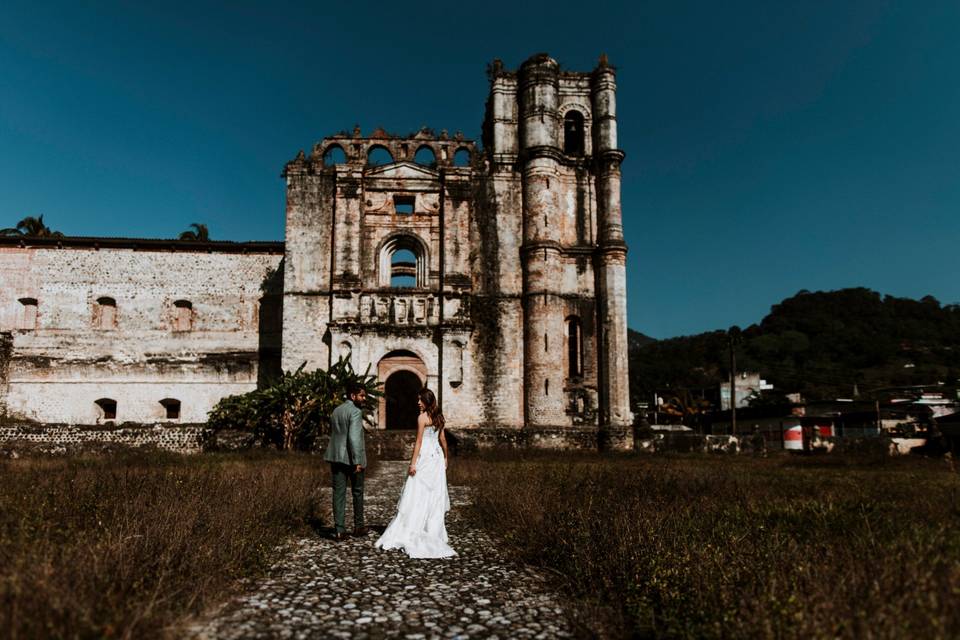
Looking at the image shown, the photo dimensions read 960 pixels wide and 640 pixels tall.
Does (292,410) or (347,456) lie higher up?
(292,410)

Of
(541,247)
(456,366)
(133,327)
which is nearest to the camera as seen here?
(456,366)

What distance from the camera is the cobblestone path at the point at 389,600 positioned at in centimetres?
457

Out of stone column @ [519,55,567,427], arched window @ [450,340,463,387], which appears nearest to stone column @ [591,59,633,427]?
stone column @ [519,55,567,427]

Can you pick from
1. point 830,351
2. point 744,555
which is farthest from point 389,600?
point 830,351

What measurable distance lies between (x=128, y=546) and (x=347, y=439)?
3257 mm

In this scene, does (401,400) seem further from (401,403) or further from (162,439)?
(162,439)

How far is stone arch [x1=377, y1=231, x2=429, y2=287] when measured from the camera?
95.9 ft

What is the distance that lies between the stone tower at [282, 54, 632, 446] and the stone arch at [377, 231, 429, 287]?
0.06 m

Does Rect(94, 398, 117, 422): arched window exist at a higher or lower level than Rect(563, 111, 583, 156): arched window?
lower

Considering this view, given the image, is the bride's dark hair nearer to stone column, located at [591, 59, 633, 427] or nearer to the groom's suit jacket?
the groom's suit jacket

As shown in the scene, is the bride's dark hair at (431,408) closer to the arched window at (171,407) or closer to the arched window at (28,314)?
the arched window at (171,407)

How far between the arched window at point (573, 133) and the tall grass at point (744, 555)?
75.3 feet

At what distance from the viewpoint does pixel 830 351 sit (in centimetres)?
7606

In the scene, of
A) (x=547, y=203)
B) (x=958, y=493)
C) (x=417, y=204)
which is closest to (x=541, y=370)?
(x=547, y=203)
